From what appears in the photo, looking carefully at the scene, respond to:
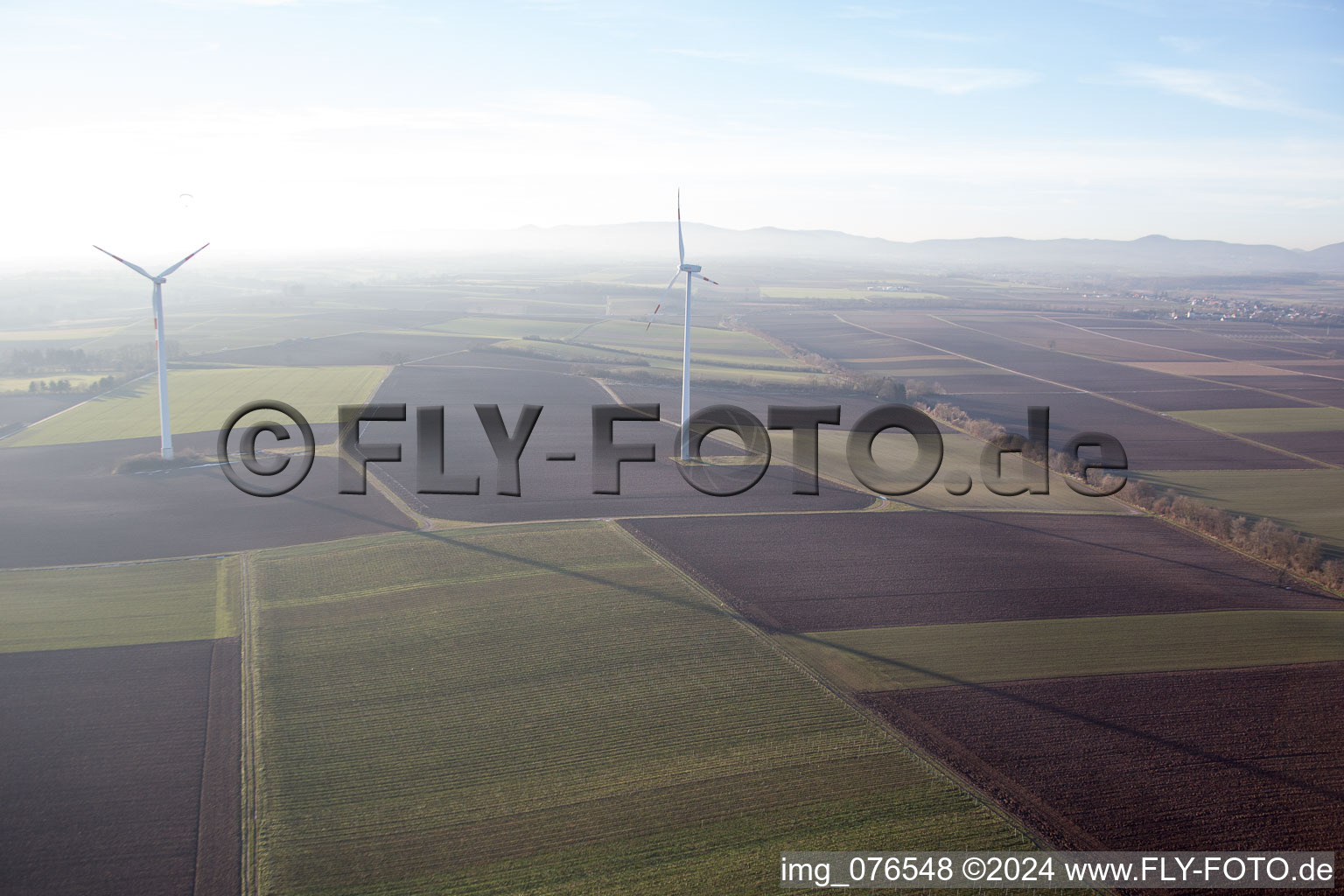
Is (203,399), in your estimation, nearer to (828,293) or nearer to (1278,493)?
(1278,493)

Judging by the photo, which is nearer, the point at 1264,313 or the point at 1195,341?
the point at 1195,341

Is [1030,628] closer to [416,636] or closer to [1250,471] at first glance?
[416,636]

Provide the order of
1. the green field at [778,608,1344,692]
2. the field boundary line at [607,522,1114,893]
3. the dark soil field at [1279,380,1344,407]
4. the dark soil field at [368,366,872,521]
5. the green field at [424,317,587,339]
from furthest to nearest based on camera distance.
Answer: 1. the green field at [424,317,587,339]
2. the dark soil field at [1279,380,1344,407]
3. the dark soil field at [368,366,872,521]
4. the green field at [778,608,1344,692]
5. the field boundary line at [607,522,1114,893]

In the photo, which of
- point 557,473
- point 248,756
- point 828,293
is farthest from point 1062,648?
point 828,293

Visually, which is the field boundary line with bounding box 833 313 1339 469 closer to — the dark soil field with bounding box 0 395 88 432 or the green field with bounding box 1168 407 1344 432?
the green field with bounding box 1168 407 1344 432

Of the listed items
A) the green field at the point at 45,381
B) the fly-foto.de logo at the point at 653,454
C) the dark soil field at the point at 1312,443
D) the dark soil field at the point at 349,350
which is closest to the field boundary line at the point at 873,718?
the fly-foto.de logo at the point at 653,454

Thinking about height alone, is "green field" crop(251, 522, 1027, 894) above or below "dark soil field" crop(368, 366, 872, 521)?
below

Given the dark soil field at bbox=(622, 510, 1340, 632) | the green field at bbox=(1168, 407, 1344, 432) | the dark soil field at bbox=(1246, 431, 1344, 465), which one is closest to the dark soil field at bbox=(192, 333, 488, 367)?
the dark soil field at bbox=(622, 510, 1340, 632)
